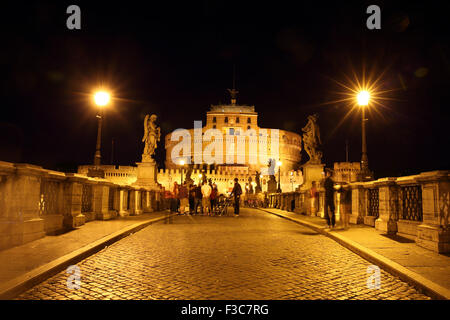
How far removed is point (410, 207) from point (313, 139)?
45.5 ft

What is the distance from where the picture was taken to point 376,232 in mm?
10055

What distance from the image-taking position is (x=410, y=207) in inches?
364

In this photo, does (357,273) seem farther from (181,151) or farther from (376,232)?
(181,151)

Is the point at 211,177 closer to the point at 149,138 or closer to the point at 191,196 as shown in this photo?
the point at 149,138

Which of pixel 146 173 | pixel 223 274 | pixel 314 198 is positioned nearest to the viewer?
pixel 223 274

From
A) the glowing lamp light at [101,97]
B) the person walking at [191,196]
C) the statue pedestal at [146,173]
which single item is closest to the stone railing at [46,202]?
the glowing lamp light at [101,97]

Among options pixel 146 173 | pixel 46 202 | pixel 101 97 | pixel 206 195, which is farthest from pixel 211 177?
pixel 46 202

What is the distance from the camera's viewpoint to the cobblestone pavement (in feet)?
14.8

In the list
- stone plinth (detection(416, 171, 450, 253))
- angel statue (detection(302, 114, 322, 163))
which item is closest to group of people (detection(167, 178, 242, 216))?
angel statue (detection(302, 114, 322, 163))

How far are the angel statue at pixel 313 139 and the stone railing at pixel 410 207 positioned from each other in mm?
8497

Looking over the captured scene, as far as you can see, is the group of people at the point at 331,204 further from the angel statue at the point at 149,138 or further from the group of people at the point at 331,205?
the angel statue at the point at 149,138
